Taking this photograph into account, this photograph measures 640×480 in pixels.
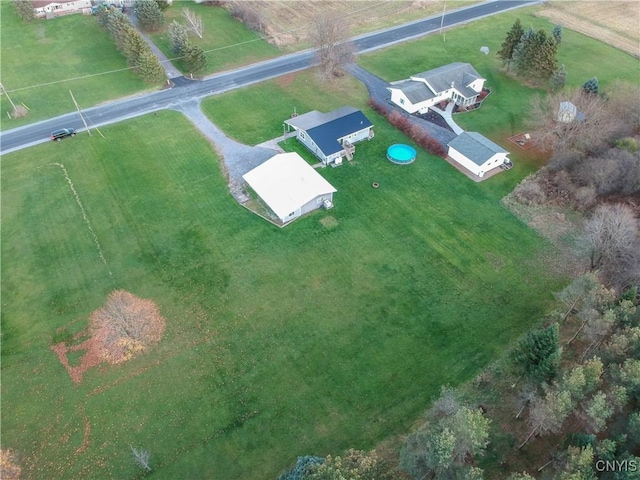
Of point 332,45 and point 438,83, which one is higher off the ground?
point 332,45

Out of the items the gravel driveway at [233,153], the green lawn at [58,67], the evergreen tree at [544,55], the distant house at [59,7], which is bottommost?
the gravel driveway at [233,153]

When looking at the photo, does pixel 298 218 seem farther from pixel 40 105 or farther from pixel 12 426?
pixel 40 105

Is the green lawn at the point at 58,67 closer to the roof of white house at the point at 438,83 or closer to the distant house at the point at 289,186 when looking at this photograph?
the distant house at the point at 289,186

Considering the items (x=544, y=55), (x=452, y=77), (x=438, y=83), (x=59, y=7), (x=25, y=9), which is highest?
(x=544, y=55)

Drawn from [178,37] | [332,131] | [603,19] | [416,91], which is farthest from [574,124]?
[178,37]

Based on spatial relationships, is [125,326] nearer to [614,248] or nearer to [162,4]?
[614,248]

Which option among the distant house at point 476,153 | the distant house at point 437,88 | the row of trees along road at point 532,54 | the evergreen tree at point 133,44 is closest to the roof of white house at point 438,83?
the distant house at point 437,88
